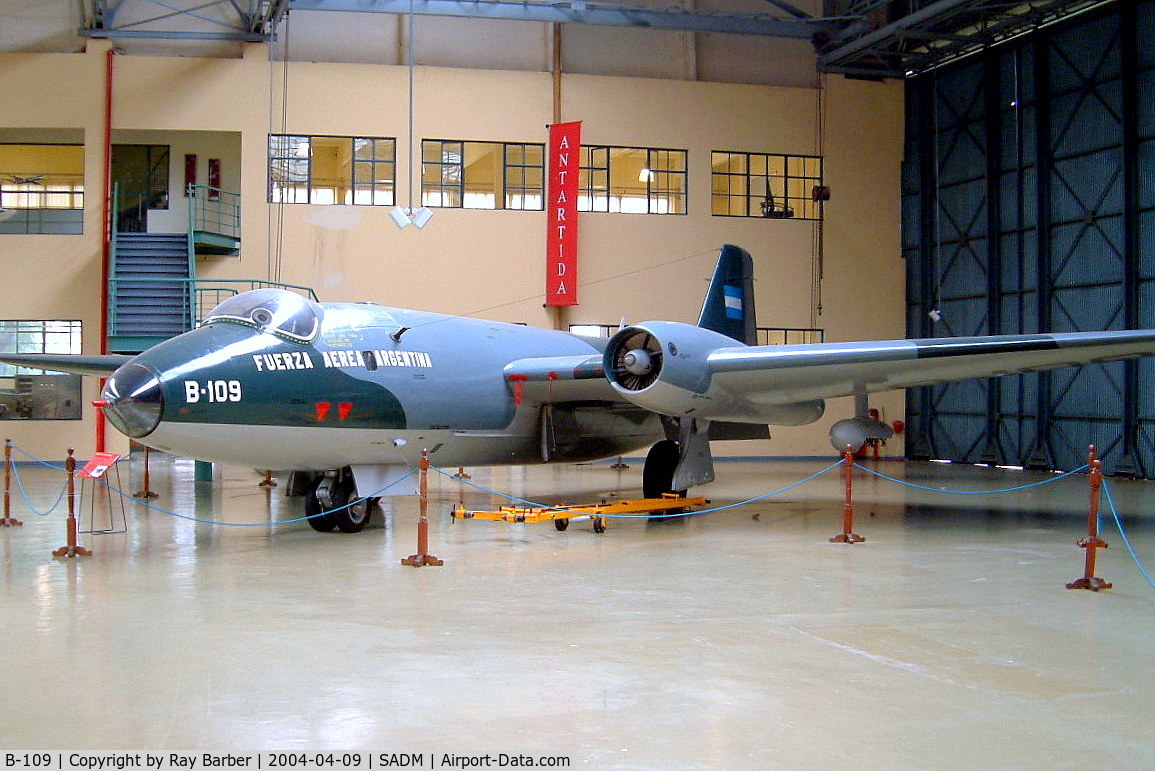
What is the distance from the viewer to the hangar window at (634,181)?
989 inches

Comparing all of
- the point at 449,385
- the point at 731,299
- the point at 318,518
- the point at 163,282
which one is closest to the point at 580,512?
the point at 449,385

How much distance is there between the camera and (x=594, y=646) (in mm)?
6695

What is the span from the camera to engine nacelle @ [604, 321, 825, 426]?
1197 centimetres

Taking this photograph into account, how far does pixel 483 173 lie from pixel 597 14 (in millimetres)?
4366

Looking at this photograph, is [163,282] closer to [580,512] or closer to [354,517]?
[354,517]

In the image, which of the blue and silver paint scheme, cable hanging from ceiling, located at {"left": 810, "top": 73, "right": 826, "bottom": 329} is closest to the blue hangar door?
cable hanging from ceiling, located at {"left": 810, "top": 73, "right": 826, "bottom": 329}

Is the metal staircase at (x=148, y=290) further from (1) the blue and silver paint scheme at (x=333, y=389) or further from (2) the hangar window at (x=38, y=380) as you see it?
(1) the blue and silver paint scheme at (x=333, y=389)

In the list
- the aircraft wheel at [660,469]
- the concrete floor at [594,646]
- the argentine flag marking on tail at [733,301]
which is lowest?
the concrete floor at [594,646]

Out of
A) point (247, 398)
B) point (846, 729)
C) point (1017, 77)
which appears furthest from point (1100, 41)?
point (846, 729)

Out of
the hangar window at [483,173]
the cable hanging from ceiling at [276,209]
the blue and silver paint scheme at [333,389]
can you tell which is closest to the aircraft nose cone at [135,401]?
the blue and silver paint scheme at [333,389]

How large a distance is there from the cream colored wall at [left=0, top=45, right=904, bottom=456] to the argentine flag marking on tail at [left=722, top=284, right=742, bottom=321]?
8.87 m

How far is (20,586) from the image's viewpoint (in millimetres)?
8664

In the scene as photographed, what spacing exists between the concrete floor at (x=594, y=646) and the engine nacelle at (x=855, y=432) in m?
1.67

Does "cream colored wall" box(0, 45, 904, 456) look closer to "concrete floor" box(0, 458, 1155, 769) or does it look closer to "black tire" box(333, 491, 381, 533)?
"black tire" box(333, 491, 381, 533)
